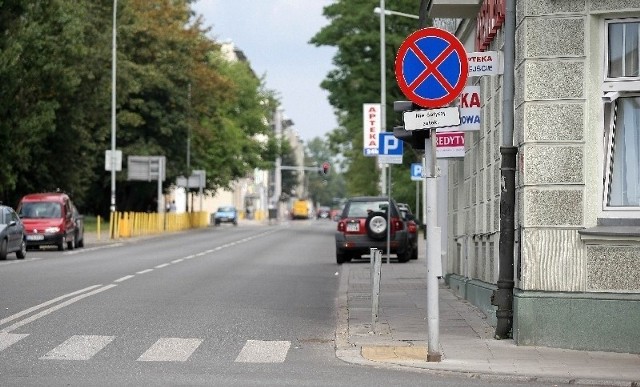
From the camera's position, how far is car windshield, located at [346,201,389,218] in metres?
35.3

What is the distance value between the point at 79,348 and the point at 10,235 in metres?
22.5

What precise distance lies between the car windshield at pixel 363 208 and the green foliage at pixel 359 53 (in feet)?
84.3

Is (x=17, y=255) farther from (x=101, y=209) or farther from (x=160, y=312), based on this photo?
(x=101, y=209)

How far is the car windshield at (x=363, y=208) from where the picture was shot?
3531 centimetres

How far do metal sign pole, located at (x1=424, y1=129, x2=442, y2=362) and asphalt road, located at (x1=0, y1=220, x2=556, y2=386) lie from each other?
58 centimetres

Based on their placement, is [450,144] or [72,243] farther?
[72,243]

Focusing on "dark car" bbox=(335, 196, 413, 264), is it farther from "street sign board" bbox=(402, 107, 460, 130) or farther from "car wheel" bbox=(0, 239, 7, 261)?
"street sign board" bbox=(402, 107, 460, 130)

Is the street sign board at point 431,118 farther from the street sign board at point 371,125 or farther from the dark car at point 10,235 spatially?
the street sign board at point 371,125

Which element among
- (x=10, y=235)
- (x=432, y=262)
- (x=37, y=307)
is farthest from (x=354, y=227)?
(x=432, y=262)

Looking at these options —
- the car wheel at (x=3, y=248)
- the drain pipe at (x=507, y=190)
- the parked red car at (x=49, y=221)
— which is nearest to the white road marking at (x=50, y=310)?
the drain pipe at (x=507, y=190)

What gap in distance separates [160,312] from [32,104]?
3671 cm

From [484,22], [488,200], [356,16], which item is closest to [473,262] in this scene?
[488,200]

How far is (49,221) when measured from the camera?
142ft

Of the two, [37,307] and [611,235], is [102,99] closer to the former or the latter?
[37,307]
